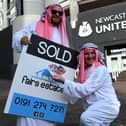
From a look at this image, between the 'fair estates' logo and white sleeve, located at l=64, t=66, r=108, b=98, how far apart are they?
1919cm

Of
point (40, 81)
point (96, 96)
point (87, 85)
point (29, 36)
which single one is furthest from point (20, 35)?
point (96, 96)

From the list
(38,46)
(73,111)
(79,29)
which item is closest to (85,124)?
(38,46)

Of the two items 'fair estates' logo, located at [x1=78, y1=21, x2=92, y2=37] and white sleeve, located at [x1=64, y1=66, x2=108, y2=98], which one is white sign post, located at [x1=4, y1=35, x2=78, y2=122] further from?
'fair estates' logo, located at [x1=78, y1=21, x2=92, y2=37]

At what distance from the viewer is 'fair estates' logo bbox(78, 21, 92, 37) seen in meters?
24.5

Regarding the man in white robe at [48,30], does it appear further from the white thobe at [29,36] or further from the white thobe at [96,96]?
the white thobe at [96,96]

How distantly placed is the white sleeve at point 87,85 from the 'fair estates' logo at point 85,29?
1919cm

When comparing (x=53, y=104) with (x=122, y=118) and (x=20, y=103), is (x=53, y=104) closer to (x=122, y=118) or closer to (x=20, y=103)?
(x=20, y=103)

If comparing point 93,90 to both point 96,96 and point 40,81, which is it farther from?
point 40,81

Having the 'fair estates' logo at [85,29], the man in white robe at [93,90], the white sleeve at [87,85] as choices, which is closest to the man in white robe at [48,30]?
the man in white robe at [93,90]

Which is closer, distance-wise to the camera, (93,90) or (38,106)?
(93,90)

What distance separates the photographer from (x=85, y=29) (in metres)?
25.0

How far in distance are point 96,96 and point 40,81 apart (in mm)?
625

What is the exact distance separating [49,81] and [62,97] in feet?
0.76

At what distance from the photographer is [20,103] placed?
17.7ft
